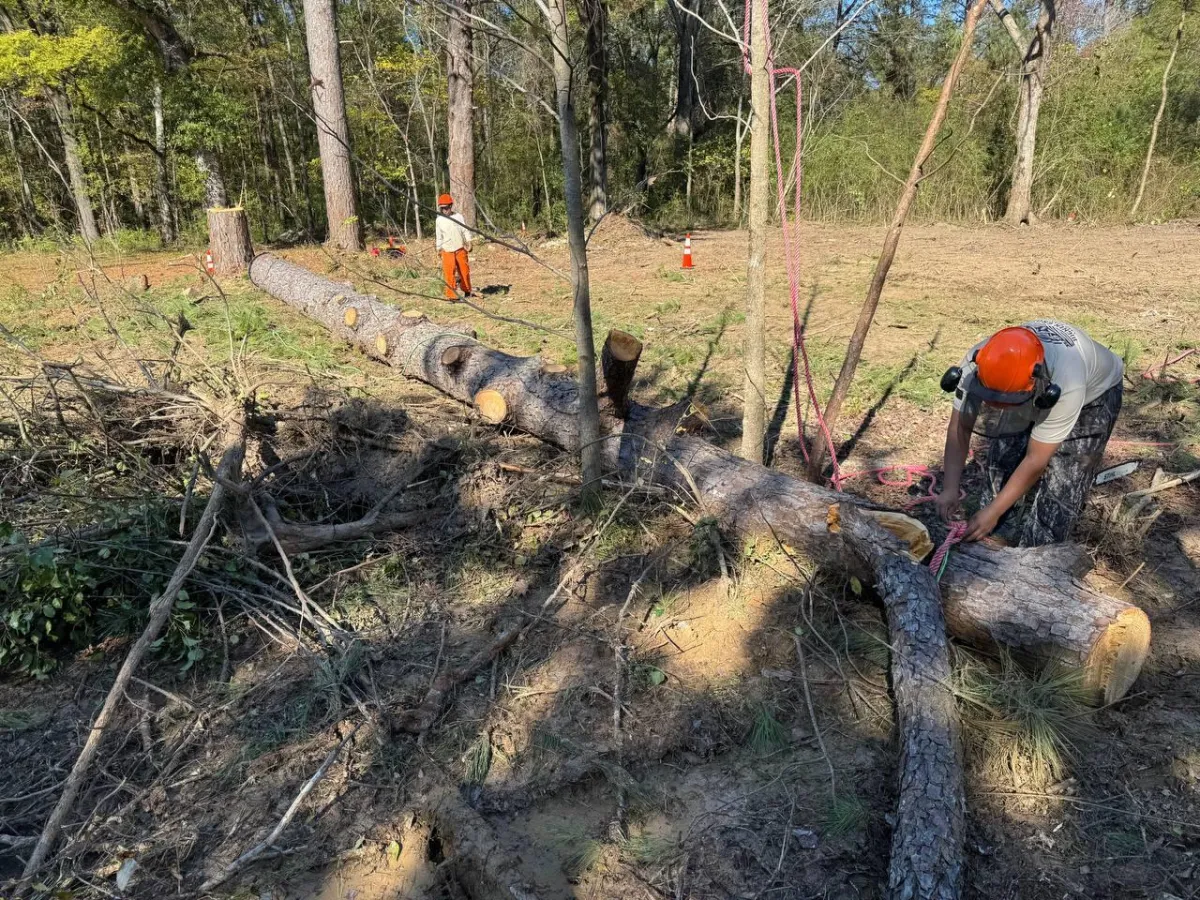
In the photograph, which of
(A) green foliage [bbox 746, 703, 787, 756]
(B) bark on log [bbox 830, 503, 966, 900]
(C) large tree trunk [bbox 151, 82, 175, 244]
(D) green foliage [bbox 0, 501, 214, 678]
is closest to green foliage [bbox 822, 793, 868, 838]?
(B) bark on log [bbox 830, 503, 966, 900]

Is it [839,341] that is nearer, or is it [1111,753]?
[1111,753]

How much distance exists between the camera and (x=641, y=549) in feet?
11.8

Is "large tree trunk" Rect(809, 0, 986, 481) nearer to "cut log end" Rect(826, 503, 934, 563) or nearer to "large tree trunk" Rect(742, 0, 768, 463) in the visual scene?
"large tree trunk" Rect(742, 0, 768, 463)

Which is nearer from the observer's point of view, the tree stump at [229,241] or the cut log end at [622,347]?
the cut log end at [622,347]

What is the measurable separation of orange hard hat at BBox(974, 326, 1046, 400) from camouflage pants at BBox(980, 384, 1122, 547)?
62 cm

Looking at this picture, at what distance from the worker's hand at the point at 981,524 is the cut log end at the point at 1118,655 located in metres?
0.53

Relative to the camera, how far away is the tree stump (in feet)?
32.0

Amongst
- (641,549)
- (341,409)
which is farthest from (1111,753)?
(341,409)

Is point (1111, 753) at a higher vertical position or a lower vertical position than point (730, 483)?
lower

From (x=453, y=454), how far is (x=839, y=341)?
4.23 m

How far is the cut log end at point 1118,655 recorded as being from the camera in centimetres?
238

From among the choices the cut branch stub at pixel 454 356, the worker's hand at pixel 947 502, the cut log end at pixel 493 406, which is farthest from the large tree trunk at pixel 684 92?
the worker's hand at pixel 947 502

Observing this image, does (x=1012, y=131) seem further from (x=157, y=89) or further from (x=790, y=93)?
(x=157, y=89)

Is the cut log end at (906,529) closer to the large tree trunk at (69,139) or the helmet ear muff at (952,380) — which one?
the helmet ear muff at (952,380)
